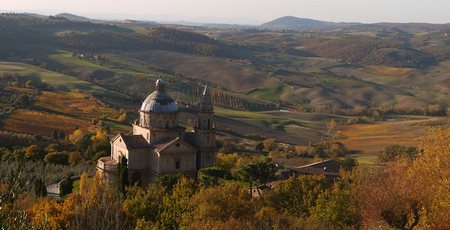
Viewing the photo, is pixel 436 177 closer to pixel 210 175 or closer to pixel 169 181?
pixel 169 181

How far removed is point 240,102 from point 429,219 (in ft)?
447

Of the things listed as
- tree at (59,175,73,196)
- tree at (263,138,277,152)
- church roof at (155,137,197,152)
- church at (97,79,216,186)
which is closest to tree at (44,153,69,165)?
church at (97,79,216,186)

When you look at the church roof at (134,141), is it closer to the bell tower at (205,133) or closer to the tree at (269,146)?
the bell tower at (205,133)

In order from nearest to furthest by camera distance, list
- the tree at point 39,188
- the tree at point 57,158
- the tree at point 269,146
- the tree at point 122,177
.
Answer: the tree at point 122,177, the tree at point 39,188, the tree at point 57,158, the tree at point 269,146

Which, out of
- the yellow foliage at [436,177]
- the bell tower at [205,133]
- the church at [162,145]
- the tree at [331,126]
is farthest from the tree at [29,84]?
the yellow foliage at [436,177]

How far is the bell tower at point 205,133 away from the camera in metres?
67.4

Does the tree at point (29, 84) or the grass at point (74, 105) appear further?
the tree at point (29, 84)

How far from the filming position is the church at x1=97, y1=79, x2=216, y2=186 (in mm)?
64938

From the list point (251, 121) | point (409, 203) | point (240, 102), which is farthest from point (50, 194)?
point (240, 102)

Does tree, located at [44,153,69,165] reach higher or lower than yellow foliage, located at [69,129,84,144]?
higher

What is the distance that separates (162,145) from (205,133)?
203 inches

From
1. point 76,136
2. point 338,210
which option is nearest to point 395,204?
point 338,210

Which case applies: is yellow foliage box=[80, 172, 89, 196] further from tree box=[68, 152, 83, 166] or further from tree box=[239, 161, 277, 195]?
tree box=[68, 152, 83, 166]

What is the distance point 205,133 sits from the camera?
67.6 m
